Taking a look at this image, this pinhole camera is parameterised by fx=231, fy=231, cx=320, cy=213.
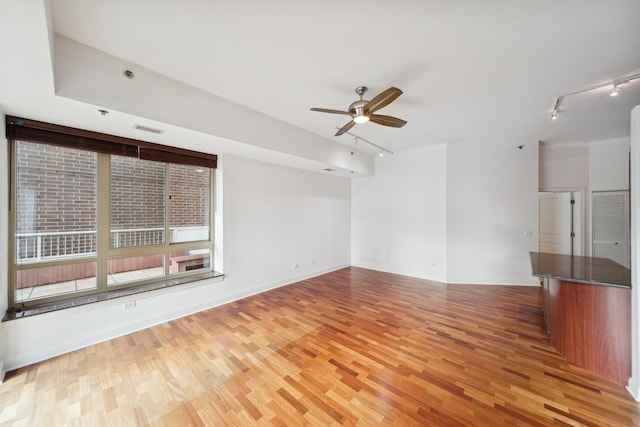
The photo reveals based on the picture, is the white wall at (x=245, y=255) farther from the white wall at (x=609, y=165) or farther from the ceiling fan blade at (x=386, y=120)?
the white wall at (x=609, y=165)

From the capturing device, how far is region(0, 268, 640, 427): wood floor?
1.73m

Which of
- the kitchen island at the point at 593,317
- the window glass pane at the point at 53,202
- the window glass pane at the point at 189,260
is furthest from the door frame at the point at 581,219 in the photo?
the window glass pane at the point at 53,202

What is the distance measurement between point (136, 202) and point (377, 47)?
3.61m

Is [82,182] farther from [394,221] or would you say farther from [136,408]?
[394,221]

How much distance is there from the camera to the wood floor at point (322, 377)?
1.73 m

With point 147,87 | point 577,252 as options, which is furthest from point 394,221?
point 147,87

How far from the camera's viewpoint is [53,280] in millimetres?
2715

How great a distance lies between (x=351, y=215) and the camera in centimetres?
667

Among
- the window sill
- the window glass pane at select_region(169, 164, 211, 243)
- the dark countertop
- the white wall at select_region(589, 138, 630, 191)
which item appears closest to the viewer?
the dark countertop

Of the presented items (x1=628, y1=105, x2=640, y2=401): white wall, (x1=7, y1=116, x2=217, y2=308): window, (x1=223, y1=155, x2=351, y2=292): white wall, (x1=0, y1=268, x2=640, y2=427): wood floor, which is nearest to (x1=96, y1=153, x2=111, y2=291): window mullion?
(x1=7, y1=116, x2=217, y2=308): window

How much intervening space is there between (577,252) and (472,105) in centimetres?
459

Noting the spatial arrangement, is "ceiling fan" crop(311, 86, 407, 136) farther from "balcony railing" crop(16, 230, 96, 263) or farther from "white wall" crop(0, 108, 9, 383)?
"balcony railing" crop(16, 230, 96, 263)

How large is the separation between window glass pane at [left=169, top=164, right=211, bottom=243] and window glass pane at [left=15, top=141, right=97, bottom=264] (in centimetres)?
89

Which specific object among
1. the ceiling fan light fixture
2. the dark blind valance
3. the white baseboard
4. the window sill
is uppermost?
the ceiling fan light fixture
